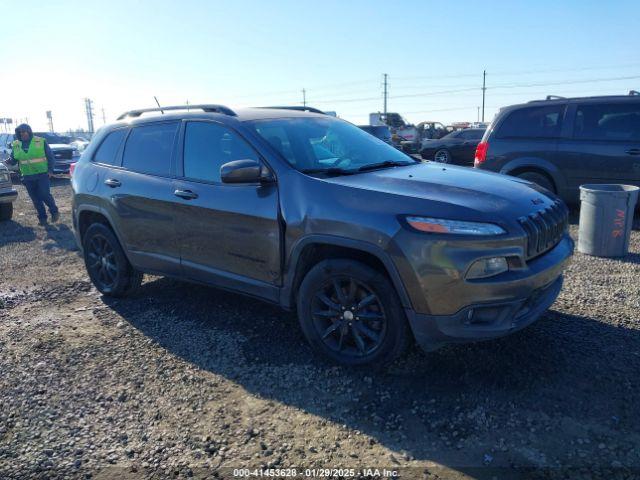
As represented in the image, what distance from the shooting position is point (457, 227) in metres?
3.00

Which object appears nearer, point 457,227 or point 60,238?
point 457,227

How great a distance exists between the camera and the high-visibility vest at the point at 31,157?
965cm

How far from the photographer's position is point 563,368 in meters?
3.41

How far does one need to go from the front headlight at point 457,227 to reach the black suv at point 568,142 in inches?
211

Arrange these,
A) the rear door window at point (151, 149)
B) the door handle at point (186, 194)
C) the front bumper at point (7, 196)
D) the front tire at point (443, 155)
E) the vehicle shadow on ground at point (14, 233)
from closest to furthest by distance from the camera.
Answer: the door handle at point (186, 194), the rear door window at point (151, 149), the vehicle shadow on ground at point (14, 233), the front bumper at point (7, 196), the front tire at point (443, 155)

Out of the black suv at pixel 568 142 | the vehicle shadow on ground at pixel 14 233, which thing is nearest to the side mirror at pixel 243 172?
the black suv at pixel 568 142

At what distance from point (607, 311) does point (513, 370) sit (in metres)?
1.48

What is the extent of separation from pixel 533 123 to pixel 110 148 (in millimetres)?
6062

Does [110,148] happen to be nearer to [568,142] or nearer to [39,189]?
[39,189]

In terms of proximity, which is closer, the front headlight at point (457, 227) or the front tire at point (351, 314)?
the front headlight at point (457, 227)

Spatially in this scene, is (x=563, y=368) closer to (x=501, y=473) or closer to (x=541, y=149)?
(x=501, y=473)

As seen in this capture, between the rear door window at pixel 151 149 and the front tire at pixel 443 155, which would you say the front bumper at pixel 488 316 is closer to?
the rear door window at pixel 151 149

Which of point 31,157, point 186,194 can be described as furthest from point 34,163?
point 186,194

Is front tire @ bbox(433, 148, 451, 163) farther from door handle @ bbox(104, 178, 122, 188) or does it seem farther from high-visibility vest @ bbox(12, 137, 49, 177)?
door handle @ bbox(104, 178, 122, 188)
